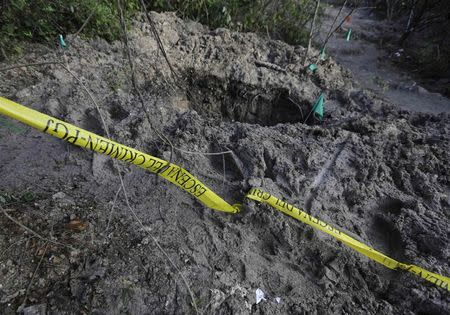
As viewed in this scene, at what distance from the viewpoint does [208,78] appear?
349 centimetres

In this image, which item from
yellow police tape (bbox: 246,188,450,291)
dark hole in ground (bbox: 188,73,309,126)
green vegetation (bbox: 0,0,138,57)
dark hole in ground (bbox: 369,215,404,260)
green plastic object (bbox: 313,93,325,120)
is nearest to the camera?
yellow police tape (bbox: 246,188,450,291)

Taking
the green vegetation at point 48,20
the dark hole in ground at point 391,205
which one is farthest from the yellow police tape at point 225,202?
the green vegetation at point 48,20

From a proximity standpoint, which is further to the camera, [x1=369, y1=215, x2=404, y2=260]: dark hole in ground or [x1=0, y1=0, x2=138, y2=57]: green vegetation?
[x1=0, y1=0, x2=138, y2=57]: green vegetation

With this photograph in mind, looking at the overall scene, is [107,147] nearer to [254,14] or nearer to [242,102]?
[242,102]

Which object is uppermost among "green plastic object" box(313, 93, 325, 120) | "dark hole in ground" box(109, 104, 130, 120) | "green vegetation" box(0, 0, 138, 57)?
"green vegetation" box(0, 0, 138, 57)

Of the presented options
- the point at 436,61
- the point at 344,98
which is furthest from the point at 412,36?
the point at 344,98

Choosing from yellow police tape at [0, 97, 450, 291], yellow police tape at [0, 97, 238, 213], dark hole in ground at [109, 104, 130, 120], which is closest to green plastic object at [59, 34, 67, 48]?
dark hole in ground at [109, 104, 130, 120]

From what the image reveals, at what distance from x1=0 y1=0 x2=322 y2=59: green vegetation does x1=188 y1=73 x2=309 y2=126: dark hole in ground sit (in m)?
1.16

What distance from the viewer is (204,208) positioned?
1.93 meters

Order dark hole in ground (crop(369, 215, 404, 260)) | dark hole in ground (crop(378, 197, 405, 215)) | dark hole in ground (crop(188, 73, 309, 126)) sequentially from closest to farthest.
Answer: dark hole in ground (crop(369, 215, 404, 260)), dark hole in ground (crop(378, 197, 405, 215)), dark hole in ground (crop(188, 73, 309, 126))

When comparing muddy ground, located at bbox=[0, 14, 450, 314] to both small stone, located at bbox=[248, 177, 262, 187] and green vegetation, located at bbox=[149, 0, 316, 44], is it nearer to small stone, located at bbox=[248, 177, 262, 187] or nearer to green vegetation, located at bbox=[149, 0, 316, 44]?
small stone, located at bbox=[248, 177, 262, 187]

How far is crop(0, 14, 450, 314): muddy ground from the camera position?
147 cm

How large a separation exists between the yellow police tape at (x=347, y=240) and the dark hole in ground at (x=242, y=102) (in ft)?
5.96

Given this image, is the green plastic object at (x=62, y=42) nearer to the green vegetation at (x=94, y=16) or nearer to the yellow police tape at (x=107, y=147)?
the green vegetation at (x=94, y=16)
